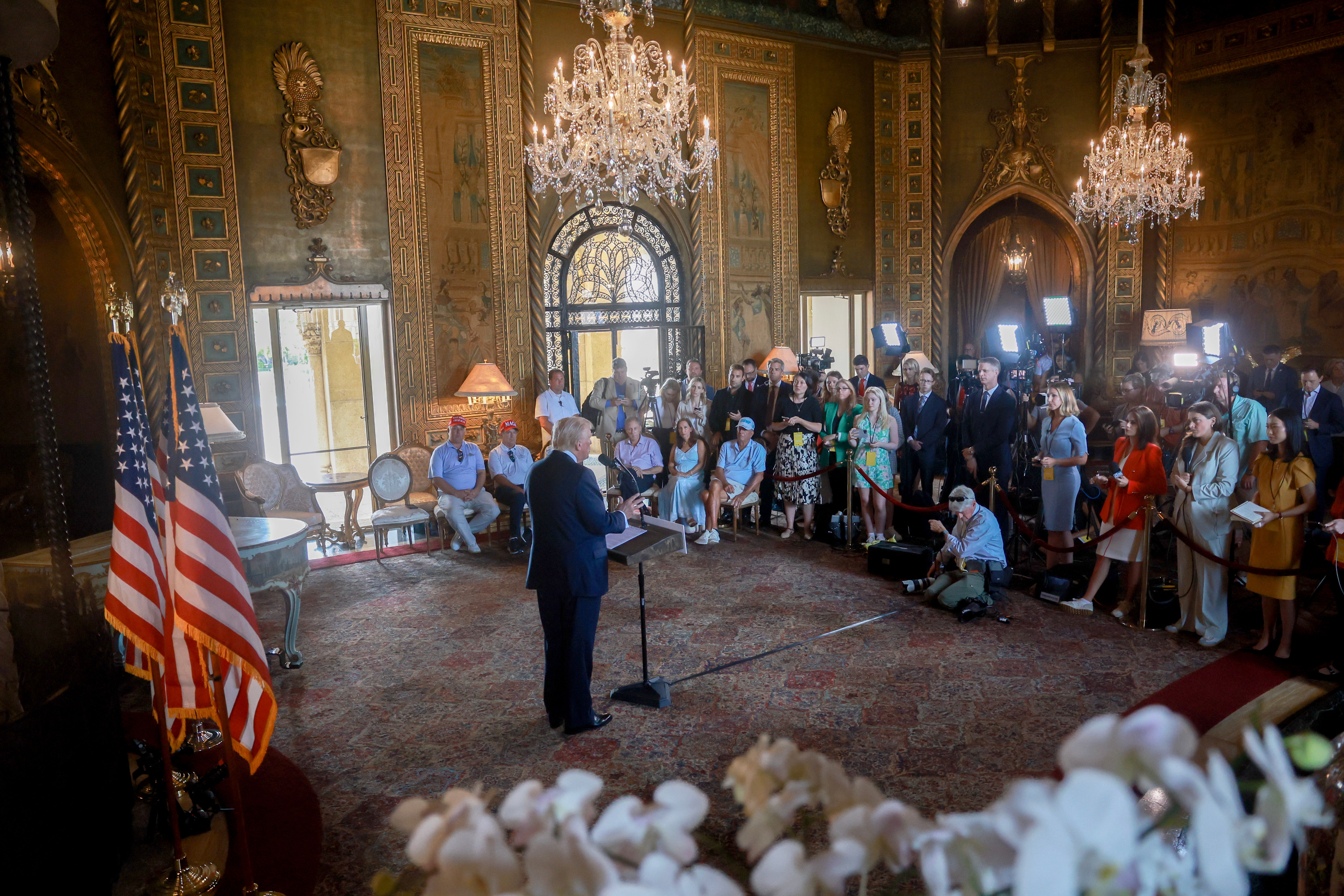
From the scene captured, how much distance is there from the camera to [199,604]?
3801mm

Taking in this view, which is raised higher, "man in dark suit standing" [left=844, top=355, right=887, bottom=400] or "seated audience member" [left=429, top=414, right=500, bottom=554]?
"man in dark suit standing" [left=844, top=355, right=887, bottom=400]

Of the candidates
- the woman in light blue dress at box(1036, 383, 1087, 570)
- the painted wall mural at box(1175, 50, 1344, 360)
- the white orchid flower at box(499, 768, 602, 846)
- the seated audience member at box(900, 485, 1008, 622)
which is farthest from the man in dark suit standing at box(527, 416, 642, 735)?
the painted wall mural at box(1175, 50, 1344, 360)

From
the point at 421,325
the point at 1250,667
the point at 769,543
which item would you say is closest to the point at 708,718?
the point at 1250,667

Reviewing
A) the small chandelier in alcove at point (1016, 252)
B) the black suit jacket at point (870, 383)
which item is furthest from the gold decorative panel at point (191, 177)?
the small chandelier in alcove at point (1016, 252)

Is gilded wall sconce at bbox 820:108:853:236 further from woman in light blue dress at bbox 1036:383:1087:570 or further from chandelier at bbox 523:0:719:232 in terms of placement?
woman in light blue dress at bbox 1036:383:1087:570

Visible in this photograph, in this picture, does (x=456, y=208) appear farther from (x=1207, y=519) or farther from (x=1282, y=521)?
(x=1282, y=521)

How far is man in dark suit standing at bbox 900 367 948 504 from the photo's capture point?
32.1ft

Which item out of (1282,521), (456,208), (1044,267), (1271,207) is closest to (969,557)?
(1282,521)

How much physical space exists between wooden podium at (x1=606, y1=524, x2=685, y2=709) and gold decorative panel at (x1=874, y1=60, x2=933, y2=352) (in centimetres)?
1031

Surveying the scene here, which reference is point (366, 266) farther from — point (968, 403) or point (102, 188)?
point (968, 403)

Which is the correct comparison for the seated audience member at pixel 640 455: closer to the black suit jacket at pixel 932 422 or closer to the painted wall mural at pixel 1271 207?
the black suit jacket at pixel 932 422

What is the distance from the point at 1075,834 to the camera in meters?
0.87

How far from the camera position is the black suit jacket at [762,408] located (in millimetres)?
10625

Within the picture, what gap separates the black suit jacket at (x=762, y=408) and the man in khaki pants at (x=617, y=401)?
1.39m
